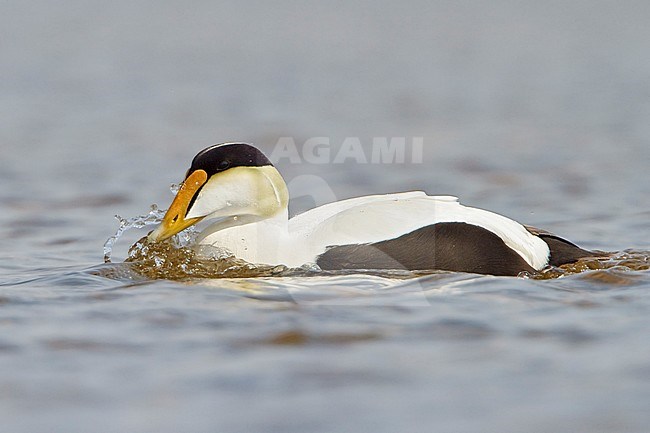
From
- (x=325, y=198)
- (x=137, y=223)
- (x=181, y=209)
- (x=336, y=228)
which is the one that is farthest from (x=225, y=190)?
(x=325, y=198)

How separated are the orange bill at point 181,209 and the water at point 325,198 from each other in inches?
10.6

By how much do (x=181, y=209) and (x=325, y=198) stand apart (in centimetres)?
275

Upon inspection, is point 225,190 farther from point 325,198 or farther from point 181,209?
point 325,198

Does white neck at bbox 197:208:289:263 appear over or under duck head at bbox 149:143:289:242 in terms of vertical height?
under

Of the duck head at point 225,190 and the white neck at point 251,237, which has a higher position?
the duck head at point 225,190

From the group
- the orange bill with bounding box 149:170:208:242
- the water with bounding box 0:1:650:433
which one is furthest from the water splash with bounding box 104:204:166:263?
the orange bill with bounding box 149:170:208:242

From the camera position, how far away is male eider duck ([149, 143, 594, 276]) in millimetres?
5465

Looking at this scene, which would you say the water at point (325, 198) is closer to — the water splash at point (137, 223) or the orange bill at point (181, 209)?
the water splash at point (137, 223)

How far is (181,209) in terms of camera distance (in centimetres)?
563

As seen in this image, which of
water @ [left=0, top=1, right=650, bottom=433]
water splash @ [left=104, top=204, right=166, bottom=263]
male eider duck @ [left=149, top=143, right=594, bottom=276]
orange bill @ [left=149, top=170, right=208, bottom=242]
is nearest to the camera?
water @ [left=0, top=1, right=650, bottom=433]

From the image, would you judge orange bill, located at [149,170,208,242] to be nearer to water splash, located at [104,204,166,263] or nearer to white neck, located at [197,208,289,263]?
white neck, located at [197,208,289,263]

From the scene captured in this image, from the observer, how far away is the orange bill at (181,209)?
560cm

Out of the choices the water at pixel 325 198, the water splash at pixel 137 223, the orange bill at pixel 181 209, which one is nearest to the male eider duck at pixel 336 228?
the orange bill at pixel 181 209

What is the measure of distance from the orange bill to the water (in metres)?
0.27
